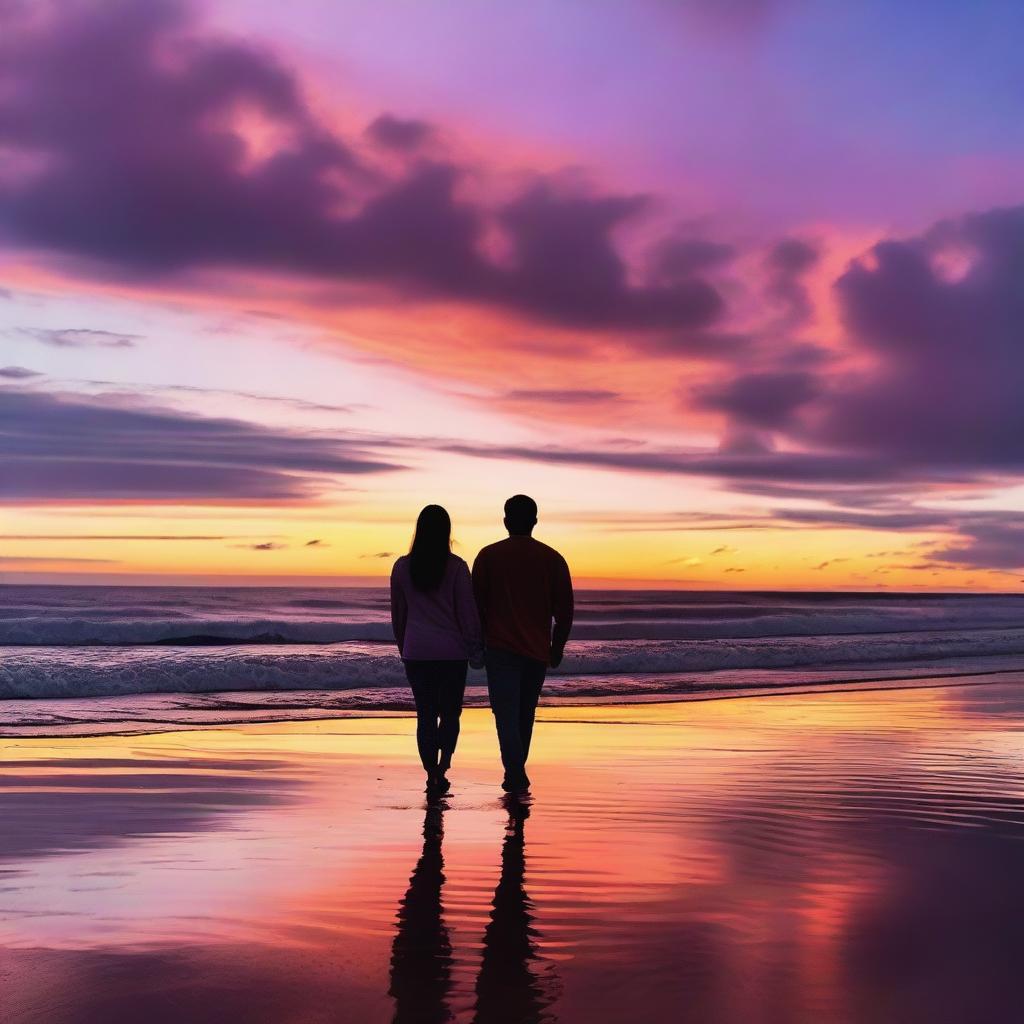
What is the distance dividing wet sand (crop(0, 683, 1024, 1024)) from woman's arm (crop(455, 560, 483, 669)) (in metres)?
1.07

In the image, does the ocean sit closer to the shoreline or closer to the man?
the shoreline

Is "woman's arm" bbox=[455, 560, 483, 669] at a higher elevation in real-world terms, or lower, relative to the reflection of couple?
higher

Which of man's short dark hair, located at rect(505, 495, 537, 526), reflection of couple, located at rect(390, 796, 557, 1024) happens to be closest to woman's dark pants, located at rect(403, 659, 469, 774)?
man's short dark hair, located at rect(505, 495, 537, 526)

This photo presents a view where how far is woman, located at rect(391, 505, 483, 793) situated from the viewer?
8.27 meters

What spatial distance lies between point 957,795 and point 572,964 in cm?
529

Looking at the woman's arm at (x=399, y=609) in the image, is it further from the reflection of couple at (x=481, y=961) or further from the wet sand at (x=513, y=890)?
the reflection of couple at (x=481, y=961)

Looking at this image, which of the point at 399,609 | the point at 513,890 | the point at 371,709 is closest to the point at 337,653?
the point at 371,709

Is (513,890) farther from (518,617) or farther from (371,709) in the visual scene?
(371,709)

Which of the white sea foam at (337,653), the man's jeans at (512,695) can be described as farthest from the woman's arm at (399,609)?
the white sea foam at (337,653)

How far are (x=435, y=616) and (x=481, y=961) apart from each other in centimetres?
410

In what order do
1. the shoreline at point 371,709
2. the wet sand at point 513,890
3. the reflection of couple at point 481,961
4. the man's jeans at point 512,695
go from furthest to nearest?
1. the shoreline at point 371,709
2. the man's jeans at point 512,695
3. the wet sand at point 513,890
4. the reflection of couple at point 481,961

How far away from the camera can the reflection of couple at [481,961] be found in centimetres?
384

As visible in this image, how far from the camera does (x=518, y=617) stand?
8250 mm

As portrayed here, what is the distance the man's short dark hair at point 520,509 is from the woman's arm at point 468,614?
1.64ft
